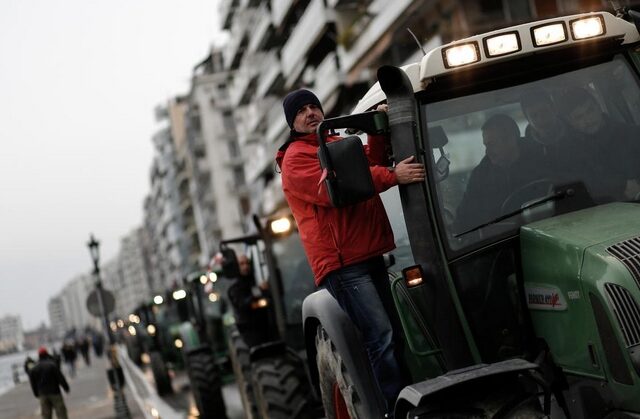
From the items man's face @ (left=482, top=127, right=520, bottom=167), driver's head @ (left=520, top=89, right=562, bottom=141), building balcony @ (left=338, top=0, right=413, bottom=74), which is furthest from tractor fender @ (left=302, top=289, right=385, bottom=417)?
building balcony @ (left=338, top=0, right=413, bottom=74)

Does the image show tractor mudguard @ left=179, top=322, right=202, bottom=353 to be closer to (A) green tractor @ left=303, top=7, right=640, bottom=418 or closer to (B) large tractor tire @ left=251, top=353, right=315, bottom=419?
(B) large tractor tire @ left=251, top=353, right=315, bottom=419

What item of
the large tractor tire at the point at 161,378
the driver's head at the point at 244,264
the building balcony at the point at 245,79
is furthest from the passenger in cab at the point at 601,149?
the building balcony at the point at 245,79

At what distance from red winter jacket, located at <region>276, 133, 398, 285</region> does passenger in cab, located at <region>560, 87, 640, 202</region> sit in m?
0.92

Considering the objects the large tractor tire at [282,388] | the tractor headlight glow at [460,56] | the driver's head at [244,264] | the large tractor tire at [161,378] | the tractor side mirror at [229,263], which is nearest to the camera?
the tractor headlight glow at [460,56]

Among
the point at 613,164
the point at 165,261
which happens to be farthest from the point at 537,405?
the point at 165,261

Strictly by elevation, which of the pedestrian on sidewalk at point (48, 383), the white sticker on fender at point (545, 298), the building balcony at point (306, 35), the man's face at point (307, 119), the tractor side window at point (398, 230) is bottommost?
the pedestrian on sidewalk at point (48, 383)

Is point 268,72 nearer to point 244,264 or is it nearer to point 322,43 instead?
point 322,43

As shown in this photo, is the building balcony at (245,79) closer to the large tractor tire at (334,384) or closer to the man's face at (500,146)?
the large tractor tire at (334,384)

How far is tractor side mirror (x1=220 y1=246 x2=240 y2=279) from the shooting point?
10.9m

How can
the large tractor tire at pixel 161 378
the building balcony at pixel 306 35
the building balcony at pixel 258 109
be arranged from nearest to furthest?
the large tractor tire at pixel 161 378 < the building balcony at pixel 306 35 < the building balcony at pixel 258 109

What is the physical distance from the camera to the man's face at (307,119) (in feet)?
16.7

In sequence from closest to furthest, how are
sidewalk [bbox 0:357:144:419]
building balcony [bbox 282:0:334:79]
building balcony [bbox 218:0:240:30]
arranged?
sidewalk [bbox 0:357:144:419] → building balcony [bbox 282:0:334:79] → building balcony [bbox 218:0:240:30]

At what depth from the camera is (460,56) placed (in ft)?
14.8

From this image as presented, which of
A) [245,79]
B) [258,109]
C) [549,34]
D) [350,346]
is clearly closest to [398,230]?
[350,346]
